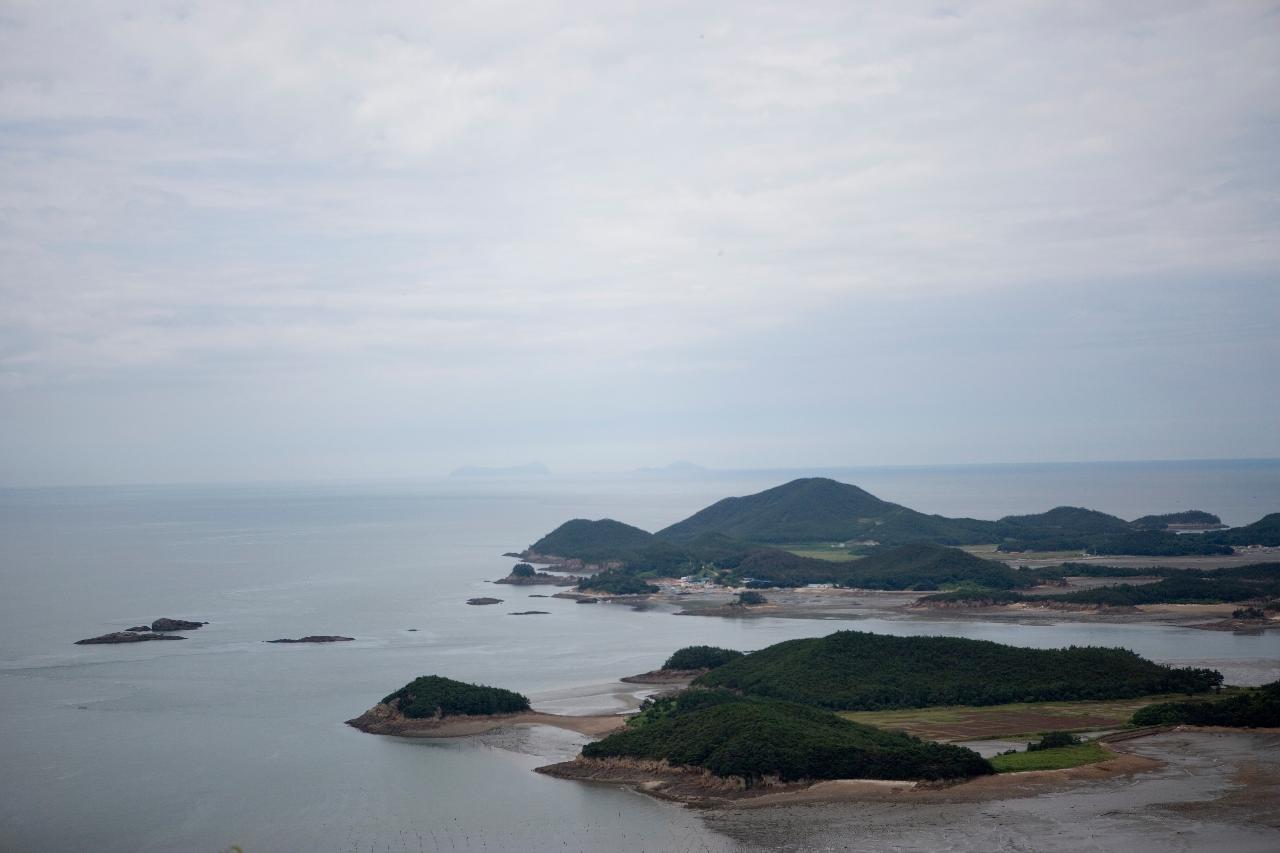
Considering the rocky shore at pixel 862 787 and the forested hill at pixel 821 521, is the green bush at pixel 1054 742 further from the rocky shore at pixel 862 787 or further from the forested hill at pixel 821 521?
the forested hill at pixel 821 521

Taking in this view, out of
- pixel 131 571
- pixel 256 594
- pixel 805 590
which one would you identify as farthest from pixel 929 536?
pixel 131 571

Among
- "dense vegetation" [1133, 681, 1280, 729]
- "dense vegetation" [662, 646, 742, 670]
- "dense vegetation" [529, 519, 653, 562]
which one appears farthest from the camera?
"dense vegetation" [529, 519, 653, 562]

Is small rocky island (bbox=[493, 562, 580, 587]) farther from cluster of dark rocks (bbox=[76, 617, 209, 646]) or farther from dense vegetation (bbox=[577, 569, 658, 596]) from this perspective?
cluster of dark rocks (bbox=[76, 617, 209, 646])

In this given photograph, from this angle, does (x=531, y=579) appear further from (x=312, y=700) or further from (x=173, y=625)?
(x=312, y=700)

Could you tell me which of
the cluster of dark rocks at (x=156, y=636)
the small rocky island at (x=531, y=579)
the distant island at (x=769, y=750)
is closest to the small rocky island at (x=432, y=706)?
the distant island at (x=769, y=750)

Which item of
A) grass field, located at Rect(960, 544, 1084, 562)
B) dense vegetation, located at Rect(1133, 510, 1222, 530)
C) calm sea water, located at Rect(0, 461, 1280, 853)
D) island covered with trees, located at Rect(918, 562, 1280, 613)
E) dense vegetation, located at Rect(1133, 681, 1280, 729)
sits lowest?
calm sea water, located at Rect(0, 461, 1280, 853)

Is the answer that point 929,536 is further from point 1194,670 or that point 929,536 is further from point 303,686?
point 303,686

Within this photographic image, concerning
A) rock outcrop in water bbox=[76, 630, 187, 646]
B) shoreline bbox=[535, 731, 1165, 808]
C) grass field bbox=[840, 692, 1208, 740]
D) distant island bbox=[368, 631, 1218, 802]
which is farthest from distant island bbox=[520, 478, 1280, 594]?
shoreline bbox=[535, 731, 1165, 808]
